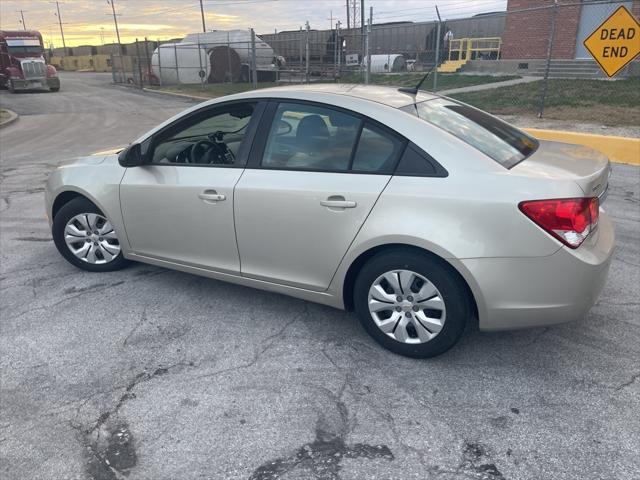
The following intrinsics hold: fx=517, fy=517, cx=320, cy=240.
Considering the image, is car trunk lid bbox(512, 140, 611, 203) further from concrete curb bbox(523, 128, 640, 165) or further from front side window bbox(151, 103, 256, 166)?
concrete curb bbox(523, 128, 640, 165)

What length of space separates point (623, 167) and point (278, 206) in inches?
286

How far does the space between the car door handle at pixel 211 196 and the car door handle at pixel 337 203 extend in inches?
30.9

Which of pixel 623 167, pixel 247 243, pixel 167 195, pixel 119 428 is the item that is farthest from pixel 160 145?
pixel 623 167

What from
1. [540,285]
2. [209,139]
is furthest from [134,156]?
[540,285]

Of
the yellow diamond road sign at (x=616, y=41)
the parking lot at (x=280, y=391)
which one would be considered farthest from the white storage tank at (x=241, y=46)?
the parking lot at (x=280, y=391)

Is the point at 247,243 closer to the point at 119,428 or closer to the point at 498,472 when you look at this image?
the point at 119,428

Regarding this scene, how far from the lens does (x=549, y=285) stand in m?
2.75

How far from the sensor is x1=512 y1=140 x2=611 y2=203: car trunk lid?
Answer: 9.27 ft

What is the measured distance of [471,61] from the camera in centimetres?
2383

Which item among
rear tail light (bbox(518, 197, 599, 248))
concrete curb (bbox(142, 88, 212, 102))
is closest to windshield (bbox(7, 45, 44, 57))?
concrete curb (bbox(142, 88, 212, 102))

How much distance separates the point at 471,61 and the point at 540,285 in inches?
923

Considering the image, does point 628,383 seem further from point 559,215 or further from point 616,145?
point 616,145

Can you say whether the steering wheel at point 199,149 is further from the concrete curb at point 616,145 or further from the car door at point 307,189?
the concrete curb at point 616,145

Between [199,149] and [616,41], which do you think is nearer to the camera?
[199,149]
